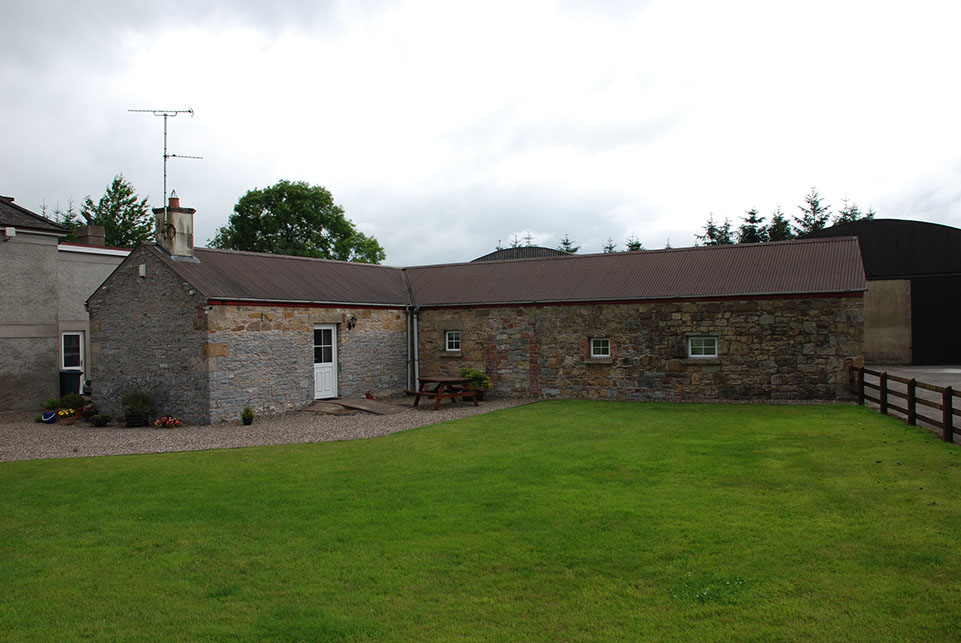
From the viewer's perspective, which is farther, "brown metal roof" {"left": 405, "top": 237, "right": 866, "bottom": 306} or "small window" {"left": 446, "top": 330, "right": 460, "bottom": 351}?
"small window" {"left": 446, "top": 330, "right": 460, "bottom": 351}

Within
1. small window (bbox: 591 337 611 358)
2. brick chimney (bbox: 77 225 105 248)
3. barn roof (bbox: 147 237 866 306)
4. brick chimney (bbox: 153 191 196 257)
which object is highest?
brick chimney (bbox: 77 225 105 248)

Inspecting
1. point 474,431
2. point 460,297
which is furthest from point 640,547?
point 460,297

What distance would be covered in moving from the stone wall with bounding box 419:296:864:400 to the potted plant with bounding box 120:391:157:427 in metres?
7.72

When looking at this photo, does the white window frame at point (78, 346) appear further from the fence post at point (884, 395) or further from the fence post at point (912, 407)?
the fence post at point (912, 407)

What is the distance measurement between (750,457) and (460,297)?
11.9 meters

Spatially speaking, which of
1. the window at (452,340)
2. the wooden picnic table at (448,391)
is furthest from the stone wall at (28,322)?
the window at (452,340)

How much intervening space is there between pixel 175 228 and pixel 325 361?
495cm

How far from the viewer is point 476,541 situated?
262 inches

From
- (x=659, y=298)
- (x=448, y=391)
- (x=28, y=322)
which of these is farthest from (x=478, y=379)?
(x=28, y=322)

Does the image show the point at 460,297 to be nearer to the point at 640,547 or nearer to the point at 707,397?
the point at 707,397

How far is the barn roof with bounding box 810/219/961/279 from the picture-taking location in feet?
93.3

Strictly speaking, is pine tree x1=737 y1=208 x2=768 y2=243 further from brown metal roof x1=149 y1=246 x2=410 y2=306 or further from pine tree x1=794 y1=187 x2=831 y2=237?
brown metal roof x1=149 y1=246 x2=410 y2=306

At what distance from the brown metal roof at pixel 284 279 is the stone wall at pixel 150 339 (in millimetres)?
564

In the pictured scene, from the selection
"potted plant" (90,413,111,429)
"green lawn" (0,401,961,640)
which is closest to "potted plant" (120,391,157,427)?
"potted plant" (90,413,111,429)
